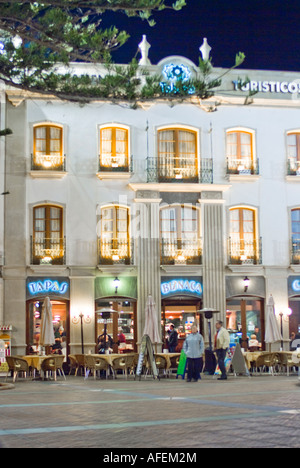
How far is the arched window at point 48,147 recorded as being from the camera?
89.5 ft

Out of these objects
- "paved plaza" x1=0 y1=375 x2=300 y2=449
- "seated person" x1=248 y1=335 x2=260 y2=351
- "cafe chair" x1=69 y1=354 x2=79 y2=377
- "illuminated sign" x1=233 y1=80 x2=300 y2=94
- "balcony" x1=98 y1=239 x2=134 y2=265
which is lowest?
"paved plaza" x1=0 y1=375 x2=300 y2=449

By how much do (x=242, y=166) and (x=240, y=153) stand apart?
0.69 m

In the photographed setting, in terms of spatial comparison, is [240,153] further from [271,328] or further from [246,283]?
[271,328]

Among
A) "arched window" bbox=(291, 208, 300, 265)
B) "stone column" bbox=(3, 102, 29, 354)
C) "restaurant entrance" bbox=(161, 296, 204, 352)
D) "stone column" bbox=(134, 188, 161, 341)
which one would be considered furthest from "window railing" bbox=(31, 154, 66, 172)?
"arched window" bbox=(291, 208, 300, 265)

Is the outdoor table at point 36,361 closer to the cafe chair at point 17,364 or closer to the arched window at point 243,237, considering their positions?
the cafe chair at point 17,364

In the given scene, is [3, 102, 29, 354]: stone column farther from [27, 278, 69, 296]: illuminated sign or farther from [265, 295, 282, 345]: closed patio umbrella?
[265, 295, 282, 345]: closed patio umbrella

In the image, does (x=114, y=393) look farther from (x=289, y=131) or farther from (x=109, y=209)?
(x=289, y=131)

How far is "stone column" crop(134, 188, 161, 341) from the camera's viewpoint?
27.4 metres

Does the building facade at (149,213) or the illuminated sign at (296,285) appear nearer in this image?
the building facade at (149,213)

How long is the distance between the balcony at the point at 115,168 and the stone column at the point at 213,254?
3.05 metres

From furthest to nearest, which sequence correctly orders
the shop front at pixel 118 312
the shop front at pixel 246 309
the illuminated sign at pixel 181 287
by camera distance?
the shop front at pixel 246 309
the illuminated sign at pixel 181 287
the shop front at pixel 118 312

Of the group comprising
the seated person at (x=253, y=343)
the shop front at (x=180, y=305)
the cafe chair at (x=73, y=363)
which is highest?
the shop front at (x=180, y=305)

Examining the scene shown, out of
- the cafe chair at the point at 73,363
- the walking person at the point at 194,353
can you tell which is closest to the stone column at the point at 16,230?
the cafe chair at the point at 73,363

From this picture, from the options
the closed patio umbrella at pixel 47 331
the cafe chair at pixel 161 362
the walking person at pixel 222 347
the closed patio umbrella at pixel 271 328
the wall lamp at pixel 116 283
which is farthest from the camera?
the wall lamp at pixel 116 283
